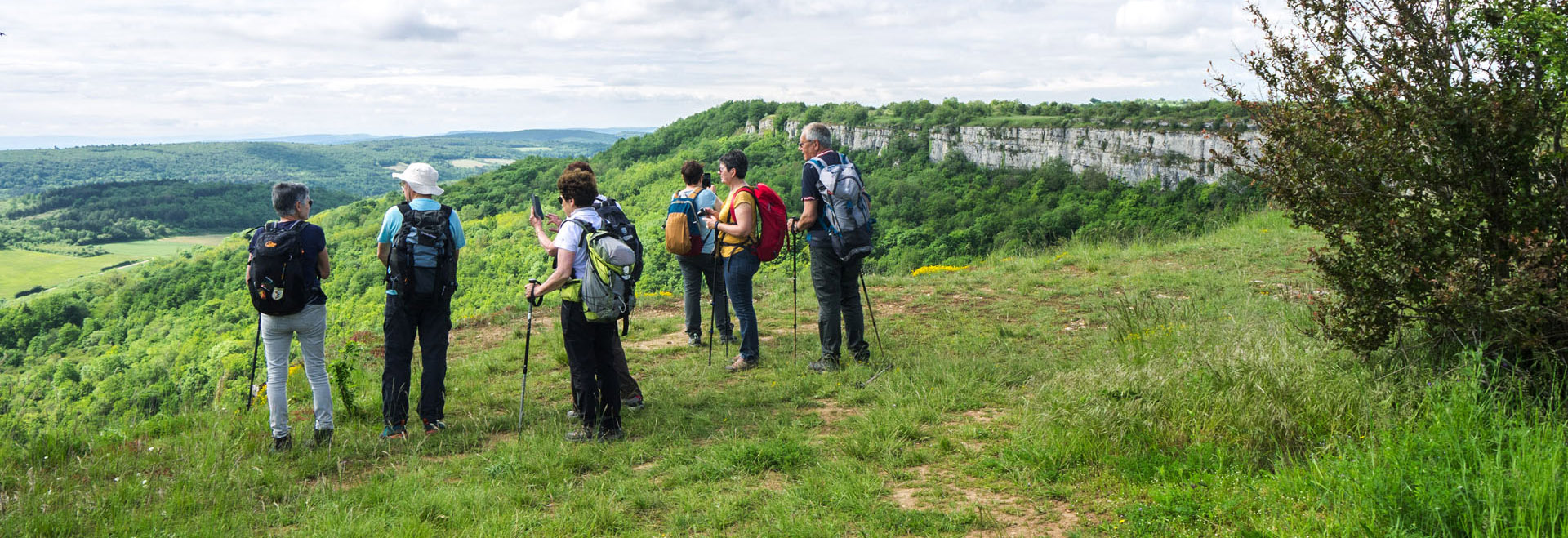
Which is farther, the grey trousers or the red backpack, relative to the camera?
the red backpack

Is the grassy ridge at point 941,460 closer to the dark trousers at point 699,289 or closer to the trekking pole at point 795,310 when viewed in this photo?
the trekking pole at point 795,310

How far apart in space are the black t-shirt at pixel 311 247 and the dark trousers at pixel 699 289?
2.91 meters

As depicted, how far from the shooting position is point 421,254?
497cm

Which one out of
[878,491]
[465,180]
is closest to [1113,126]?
[878,491]

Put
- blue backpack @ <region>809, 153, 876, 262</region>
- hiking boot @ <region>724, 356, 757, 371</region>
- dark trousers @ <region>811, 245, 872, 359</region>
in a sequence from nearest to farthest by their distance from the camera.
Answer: blue backpack @ <region>809, 153, 876, 262</region>
dark trousers @ <region>811, 245, 872, 359</region>
hiking boot @ <region>724, 356, 757, 371</region>

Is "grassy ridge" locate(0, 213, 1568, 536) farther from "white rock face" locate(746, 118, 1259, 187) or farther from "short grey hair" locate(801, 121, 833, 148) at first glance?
"white rock face" locate(746, 118, 1259, 187)

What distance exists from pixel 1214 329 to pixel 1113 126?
3622cm

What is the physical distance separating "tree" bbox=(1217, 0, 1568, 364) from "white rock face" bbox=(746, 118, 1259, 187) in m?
24.5

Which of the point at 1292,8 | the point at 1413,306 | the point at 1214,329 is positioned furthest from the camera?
the point at 1214,329

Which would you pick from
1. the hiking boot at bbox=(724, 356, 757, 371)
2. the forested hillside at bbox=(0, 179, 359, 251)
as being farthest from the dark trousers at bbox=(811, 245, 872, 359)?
the forested hillside at bbox=(0, 179, 359, 251)

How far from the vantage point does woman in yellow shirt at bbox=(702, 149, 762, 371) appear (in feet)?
20.4

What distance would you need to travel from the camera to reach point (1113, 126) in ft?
128

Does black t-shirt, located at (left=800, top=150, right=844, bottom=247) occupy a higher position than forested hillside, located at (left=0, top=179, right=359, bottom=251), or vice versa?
black t-shirt, located at (left=800, top=150, right=844, bottom=247)

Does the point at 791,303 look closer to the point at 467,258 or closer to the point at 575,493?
the point at 575,493
